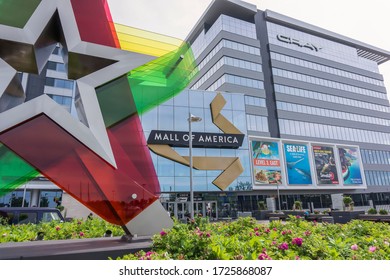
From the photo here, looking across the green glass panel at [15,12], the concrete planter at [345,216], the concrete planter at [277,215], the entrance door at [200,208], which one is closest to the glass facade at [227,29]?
the entrance door at [200,208]

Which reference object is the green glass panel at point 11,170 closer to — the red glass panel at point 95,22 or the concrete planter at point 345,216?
the red glass panel at point 95,22

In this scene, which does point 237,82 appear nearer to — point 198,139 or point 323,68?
point 198,139

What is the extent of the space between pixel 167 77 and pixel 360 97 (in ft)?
210

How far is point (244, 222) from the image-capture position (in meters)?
9.84

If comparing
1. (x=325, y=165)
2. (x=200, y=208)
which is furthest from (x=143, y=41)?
(x=325, y=165)

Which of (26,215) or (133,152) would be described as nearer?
(133,152)

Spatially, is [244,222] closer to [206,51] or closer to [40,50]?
[40,50]

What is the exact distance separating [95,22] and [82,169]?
471 cm

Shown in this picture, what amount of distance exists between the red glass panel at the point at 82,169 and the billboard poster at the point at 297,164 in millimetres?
32057

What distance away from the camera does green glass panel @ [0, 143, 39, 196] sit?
726cm

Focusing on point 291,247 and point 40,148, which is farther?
point 40,148

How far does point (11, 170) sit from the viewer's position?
7.57m

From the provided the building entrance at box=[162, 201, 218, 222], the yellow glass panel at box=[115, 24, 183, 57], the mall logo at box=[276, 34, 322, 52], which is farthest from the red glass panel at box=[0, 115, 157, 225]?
the mall logo at box=[276, 34, 322, 52]
